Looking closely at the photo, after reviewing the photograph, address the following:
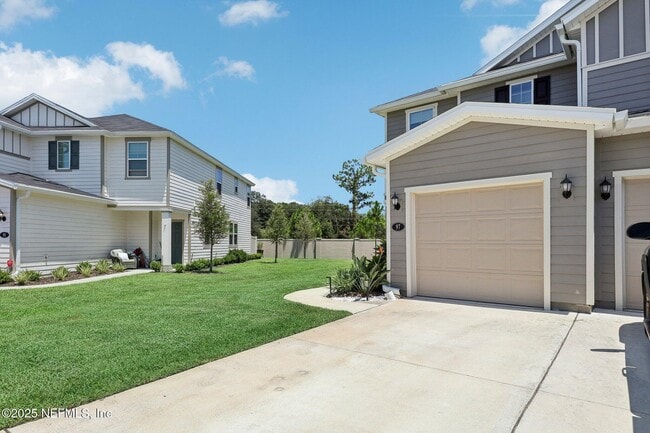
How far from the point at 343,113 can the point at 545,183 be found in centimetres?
1218

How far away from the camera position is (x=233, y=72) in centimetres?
1516

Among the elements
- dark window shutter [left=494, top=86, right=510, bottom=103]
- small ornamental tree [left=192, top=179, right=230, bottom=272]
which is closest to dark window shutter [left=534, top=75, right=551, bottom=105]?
dark window shutter [left=494, top=86, right=510, bottom=103]

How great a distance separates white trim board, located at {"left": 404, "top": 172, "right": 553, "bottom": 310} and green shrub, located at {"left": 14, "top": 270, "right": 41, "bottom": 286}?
11.3 metres

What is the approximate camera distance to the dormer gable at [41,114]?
15.3 metres

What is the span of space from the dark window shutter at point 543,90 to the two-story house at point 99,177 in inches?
525

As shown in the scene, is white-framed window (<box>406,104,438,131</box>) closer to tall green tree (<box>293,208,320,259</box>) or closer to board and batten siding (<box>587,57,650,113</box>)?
board and batten siding (<box>587,57,650,113</box>)

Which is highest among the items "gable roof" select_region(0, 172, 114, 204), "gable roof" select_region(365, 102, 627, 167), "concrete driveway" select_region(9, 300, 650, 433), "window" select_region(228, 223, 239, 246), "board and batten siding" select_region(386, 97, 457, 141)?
"board and batten siding" select_region(386, 97, 457, 141)

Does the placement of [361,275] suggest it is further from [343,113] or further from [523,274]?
[343,113]

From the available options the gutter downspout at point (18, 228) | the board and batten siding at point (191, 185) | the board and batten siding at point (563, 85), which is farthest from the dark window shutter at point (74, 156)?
the board and batten siding at point (563, 85)

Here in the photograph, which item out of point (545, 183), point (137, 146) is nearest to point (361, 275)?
point (545, 183)

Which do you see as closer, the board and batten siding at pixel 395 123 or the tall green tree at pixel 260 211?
the board and batten siding at pixel 395 123

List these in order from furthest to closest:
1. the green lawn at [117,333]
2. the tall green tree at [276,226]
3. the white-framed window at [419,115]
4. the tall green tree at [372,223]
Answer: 1. the tall green tree at [372,223]
2. the tall green tree at [276,226]
3. the white-framed window at [419,115]
4. the green lawn at [117,333]

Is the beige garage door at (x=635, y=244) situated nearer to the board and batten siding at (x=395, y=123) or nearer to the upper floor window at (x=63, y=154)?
the board and batten siding at (x=395, y=123)

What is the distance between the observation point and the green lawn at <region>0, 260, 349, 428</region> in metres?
3.48
